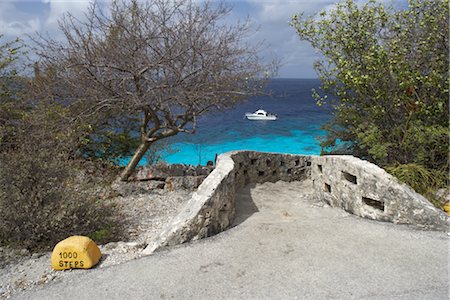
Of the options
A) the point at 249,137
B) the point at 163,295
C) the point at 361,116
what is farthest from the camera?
the point at 249,137

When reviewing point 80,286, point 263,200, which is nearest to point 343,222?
point 263,200

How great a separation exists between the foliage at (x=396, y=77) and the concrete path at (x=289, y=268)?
3744mm

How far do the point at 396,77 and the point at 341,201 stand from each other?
12.9 ft

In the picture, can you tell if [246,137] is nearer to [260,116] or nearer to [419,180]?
[260,116]

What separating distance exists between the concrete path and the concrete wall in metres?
0.23

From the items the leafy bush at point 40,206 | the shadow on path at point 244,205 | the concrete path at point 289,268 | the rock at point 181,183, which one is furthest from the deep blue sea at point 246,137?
the concrete path at point 289,268

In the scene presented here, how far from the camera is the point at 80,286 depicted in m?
4.21

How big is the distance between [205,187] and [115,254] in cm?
176

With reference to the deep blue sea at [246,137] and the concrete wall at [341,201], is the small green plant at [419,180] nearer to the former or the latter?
the concrete wall at [341,201]

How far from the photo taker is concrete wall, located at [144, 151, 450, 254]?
5270mm

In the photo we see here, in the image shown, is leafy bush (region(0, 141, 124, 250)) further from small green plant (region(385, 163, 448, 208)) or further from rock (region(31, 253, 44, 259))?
small green plant (region(385, 163, 448, 208))

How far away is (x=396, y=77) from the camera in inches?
358

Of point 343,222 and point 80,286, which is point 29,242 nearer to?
point 80,286

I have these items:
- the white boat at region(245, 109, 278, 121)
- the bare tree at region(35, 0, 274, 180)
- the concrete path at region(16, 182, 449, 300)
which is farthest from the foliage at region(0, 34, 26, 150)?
the white boat at region(245, 109, 278, 121)
